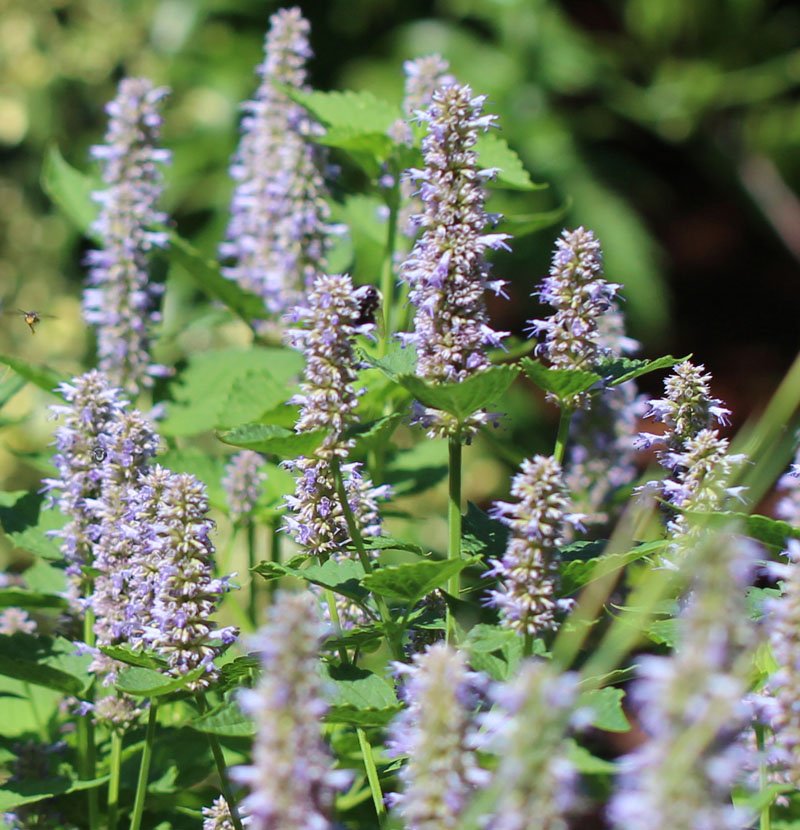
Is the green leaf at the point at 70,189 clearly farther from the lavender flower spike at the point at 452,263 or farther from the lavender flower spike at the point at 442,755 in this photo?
the lavender flower spike at the point at 442,755

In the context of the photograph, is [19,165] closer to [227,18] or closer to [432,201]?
[227,18]

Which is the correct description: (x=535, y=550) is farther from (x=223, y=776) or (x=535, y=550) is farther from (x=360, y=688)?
(x=223, y=776)

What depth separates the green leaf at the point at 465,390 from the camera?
3.93ft

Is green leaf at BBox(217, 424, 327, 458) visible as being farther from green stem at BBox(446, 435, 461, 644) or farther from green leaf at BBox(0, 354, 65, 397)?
green leaf at BBox(0, 354, 65, 397)

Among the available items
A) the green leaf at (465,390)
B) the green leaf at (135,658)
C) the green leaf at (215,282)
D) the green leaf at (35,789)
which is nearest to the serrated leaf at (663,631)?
the green leaf at (465,390)

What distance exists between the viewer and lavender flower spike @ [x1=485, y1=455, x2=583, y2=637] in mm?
1145

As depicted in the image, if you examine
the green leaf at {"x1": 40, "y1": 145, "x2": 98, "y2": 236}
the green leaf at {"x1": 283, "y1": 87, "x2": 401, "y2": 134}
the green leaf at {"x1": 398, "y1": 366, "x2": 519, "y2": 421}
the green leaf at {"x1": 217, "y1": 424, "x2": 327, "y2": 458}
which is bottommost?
the green leaf at {"x1": 217, "y1": 424, "x2": 327, "y2": 458}

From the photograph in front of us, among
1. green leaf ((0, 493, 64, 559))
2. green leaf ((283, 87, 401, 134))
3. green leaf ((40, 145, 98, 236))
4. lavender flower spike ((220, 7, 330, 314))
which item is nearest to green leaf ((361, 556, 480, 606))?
green leaf ((0, 493, 64, 559))

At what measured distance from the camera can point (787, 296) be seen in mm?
6938

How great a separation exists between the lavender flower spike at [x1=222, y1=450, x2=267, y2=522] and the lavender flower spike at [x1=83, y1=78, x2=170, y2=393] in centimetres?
43

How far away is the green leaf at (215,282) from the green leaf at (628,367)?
1018mm

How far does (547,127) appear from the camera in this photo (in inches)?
233

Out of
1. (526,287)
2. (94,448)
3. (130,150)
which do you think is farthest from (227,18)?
(94,448)

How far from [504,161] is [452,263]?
745mm
